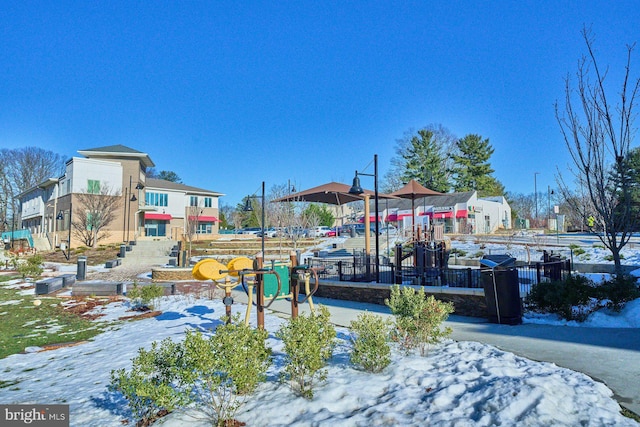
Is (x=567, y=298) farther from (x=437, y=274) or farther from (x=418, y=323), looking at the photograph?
(x=418, y=323)

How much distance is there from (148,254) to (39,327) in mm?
20607

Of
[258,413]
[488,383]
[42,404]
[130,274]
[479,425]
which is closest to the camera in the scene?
[479,425]

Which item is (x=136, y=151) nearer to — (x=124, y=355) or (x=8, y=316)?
(x=8, y=316)

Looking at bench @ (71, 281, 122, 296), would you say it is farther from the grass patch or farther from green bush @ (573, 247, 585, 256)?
green bush @ (573, 247, 585, 256)

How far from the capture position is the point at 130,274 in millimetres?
20266

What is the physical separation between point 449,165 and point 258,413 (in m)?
55.6

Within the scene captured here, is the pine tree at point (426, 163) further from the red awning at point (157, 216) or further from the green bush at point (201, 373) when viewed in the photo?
the green bush at point (201, 373)

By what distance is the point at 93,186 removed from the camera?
37.9 m

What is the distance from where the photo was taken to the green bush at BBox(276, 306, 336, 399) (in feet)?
13.2

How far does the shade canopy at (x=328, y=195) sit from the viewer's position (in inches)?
521

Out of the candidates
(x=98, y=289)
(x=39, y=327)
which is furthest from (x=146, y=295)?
(x=98, y=289)

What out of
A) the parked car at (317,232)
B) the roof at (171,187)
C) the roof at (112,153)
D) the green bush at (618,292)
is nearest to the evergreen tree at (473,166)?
the parked car at (317,232)

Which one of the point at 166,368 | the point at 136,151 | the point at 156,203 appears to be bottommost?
the point at 166,368

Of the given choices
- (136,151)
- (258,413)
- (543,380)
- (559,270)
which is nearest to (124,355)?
(258,413)
